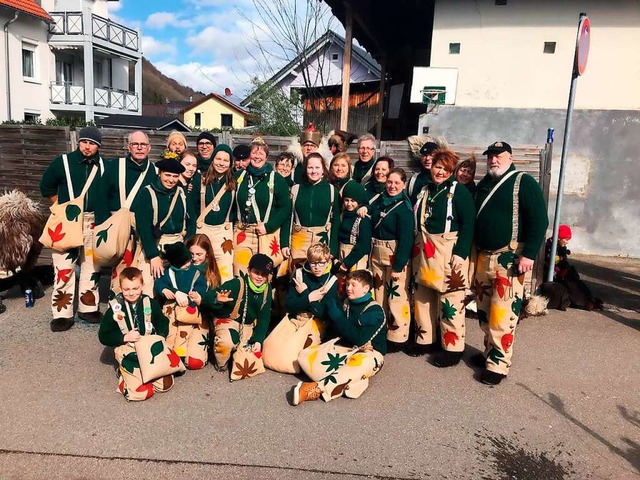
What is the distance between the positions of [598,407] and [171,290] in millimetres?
3453

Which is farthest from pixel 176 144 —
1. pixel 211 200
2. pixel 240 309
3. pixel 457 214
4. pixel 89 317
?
pixel 457 214

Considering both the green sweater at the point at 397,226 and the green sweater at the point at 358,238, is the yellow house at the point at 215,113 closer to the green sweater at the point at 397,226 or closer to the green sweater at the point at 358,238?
the green sweater at the point at 358,238

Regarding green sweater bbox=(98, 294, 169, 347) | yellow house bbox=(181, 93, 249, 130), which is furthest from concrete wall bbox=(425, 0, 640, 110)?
yellow house bbox=(181, 93, 249, 130)

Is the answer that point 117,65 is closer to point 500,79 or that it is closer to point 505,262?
point 500,79

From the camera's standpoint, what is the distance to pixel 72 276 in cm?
463

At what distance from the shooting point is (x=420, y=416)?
3.40 meters

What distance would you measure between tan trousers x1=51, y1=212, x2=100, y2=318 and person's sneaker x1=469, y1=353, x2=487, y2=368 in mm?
3622

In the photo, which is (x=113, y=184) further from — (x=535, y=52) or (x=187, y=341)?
(x=535, y=52)

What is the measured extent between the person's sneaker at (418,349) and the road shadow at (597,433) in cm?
81

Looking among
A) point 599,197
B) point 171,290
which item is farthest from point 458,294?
point 599,197

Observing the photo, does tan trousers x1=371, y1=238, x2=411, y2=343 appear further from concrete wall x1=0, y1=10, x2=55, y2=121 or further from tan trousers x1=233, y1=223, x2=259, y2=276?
concrete wall x1=0, y1=10, x2=55, y2=121

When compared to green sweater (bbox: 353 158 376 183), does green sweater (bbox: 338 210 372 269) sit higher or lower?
lower

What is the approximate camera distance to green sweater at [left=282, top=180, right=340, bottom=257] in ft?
14.4

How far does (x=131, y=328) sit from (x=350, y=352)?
5.57 ft
